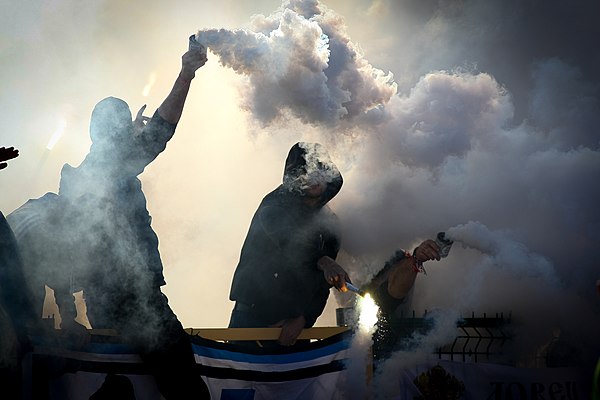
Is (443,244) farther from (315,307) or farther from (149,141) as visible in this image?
(149,141)

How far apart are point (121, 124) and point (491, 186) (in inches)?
240

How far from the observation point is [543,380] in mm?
8406

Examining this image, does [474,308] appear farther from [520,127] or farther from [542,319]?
[520,127]

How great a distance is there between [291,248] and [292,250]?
2 centimetres

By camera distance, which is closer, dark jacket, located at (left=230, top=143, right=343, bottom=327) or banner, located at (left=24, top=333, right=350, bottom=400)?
banner, located at (left=24, top=333, right=350, bottom=400)

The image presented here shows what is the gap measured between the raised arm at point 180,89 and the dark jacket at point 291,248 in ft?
6.74

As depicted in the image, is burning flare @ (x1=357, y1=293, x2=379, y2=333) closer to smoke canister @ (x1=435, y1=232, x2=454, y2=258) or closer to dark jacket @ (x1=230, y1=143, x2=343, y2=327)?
dark jacket @ (x1=230, y1=143, x2=343, y2=327)

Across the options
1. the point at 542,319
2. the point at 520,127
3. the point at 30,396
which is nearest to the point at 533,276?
the point at 542,319

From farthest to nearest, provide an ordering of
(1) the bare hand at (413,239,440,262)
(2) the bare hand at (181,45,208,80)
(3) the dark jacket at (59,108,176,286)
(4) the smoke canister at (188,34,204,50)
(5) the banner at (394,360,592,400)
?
1. (1) the bare hand at (413,239,440,262)
2. (5) the banner at (394,360,592,400)
3. (4) the smoke canister at (188,34,204,50)
4. (2) the bare hand at (181,45,208,80)
5. (3) the dark jacket at (59,108,176,286)

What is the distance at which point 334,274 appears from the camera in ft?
24.7

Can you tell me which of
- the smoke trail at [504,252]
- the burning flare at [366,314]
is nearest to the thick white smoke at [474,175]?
the smoke trail at [504,252]

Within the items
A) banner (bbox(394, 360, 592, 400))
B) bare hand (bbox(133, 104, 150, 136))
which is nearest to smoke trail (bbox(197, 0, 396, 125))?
bare hand (bbox(133, 104, 150, 136))

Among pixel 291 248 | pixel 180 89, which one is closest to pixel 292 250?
pixel 291 248

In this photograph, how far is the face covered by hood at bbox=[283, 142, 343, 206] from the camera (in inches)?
338
